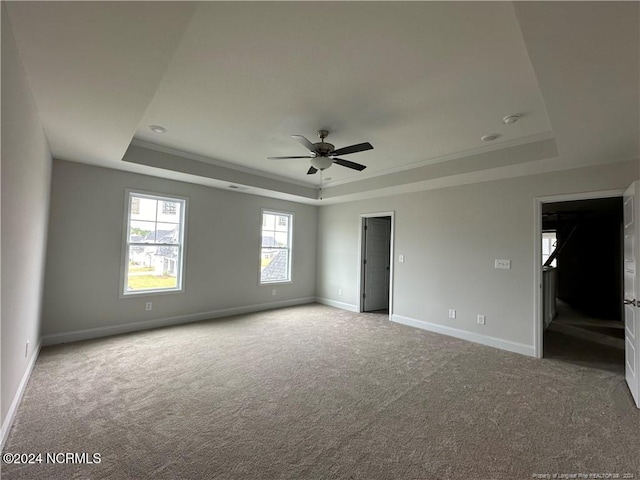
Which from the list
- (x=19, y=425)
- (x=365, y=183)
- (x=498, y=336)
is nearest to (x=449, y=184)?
(x=365, y=183)

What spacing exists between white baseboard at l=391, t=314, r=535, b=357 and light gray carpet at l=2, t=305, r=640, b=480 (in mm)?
186

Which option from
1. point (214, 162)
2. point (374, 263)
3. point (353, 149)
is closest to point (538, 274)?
point (353, 149)

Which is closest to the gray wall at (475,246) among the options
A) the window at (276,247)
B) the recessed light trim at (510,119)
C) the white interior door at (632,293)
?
the white interior door at (632,293)

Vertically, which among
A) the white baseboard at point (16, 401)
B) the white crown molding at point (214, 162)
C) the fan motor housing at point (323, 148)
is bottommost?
the white baseboard at point (16, 401)

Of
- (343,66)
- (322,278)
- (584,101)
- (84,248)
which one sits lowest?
(322,278)

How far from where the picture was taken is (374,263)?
21.3ft

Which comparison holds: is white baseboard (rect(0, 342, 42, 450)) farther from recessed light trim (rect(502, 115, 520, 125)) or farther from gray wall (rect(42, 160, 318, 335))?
recessed light trim (rect(502, 115, 520, 125))

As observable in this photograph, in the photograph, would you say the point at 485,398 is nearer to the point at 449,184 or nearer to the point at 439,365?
the point at 439,365

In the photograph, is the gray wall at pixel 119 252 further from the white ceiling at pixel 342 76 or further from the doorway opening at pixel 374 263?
the doorway opening at pixel 374 263

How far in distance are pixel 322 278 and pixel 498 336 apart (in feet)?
12.5

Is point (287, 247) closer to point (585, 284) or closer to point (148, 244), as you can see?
point (148, 244)

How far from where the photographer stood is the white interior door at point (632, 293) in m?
2.69

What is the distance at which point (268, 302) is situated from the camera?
246 inches

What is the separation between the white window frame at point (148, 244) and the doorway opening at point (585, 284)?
5380 millimetres
